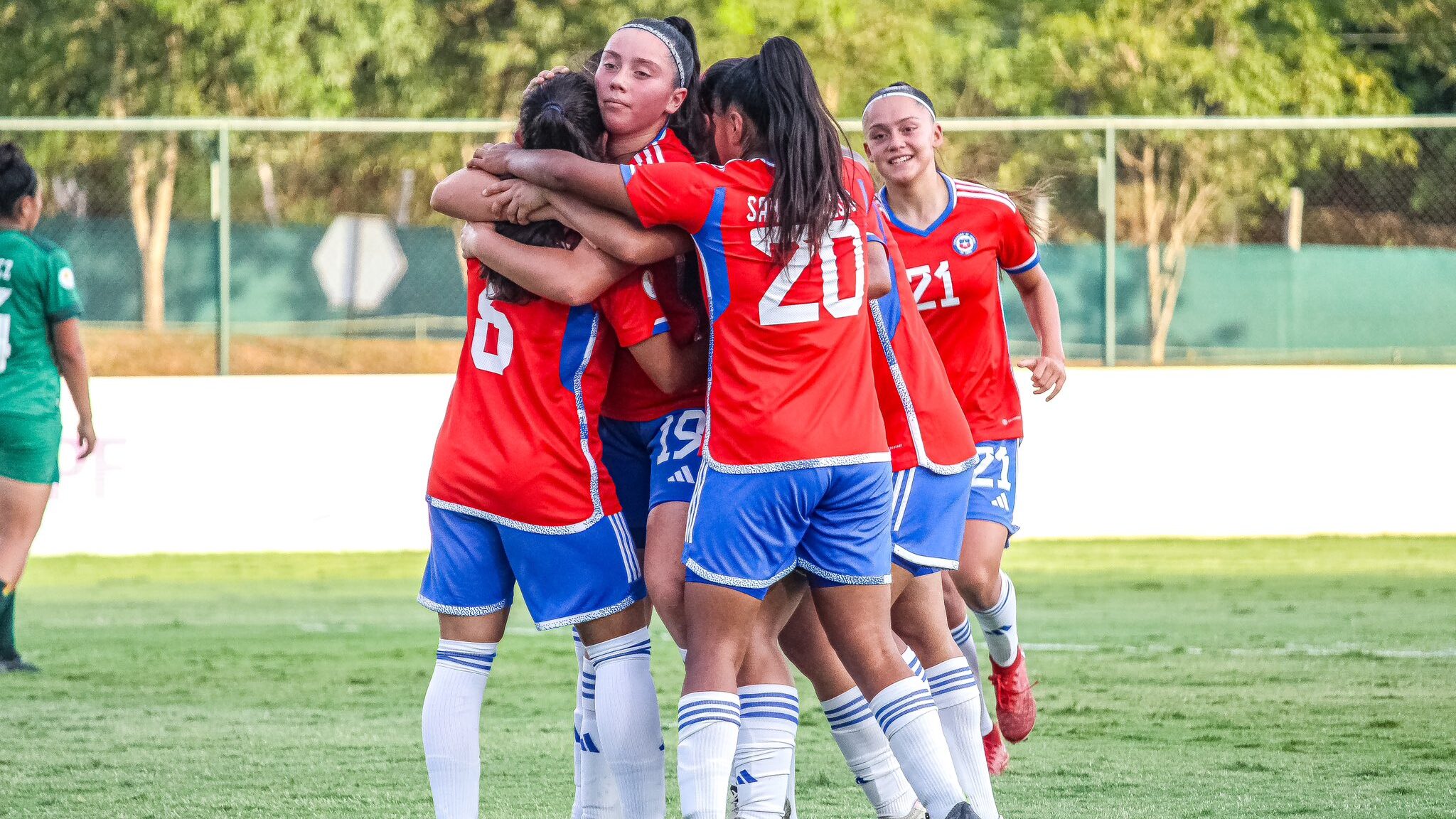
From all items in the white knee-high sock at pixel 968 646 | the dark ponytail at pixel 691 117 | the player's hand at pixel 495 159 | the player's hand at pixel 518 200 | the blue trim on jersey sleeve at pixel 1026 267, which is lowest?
the white knee-high sock at pixel 968 646

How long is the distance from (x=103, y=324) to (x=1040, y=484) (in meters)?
7.55

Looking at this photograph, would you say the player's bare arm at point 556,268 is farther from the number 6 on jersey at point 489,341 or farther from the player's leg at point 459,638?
the player's leg at point 459,638

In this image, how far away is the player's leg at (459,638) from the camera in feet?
12.7

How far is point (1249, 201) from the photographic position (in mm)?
14742

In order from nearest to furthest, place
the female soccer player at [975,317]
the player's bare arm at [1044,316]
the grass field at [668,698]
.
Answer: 1. the grass field at [668,698]
2. the female soccer player at [975,317]
3. the player's bare arm at [1044,316]

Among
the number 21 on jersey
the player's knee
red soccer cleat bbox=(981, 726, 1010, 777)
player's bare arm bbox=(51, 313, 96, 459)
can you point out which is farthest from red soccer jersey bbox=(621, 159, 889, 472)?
player's bare arm bbox=(51, 313, 96, 459)

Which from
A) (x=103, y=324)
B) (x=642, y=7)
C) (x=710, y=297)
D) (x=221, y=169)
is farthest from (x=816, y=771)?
(x=642, y=7)

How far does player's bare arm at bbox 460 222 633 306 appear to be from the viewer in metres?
3.65

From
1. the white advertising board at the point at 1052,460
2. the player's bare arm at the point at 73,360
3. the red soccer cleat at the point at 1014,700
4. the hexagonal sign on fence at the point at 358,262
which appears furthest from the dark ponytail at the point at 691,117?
the hexagonal sign on fence at the point at 358,262

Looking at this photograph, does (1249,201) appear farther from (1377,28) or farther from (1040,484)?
(1377,28)

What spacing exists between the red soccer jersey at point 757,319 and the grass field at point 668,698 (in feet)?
4.96

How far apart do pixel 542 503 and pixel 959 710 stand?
1.39 metres

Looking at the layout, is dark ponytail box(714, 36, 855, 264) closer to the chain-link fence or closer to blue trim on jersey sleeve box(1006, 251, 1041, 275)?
blue trim on jersey sleeve box(1006, 251, 1041, 275)

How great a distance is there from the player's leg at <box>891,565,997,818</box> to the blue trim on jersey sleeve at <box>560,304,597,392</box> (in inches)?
44.3
